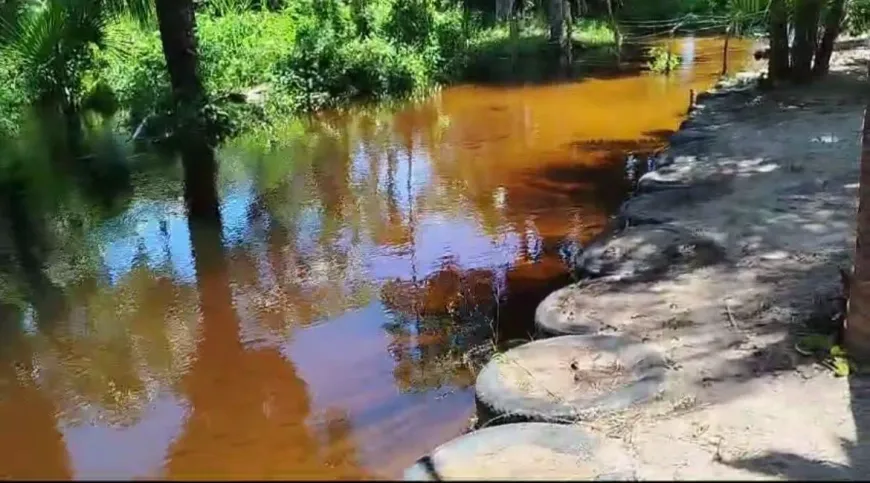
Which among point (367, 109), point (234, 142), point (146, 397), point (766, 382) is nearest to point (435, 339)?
point (146, 397)

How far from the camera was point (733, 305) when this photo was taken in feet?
16.9

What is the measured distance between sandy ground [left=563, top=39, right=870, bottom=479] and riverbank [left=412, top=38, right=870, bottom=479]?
0.4 inches

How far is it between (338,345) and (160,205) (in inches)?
172

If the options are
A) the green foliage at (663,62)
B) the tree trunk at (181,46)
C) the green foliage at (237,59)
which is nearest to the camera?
the tree trunk at (181,46)

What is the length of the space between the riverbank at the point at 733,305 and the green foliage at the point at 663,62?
844cm

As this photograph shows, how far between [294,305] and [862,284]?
3714mm

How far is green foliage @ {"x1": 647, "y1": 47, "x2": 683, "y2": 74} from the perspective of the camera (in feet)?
58.0

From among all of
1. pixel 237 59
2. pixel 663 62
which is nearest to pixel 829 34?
pixel 663 62

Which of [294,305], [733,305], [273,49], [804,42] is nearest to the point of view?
[733,305]

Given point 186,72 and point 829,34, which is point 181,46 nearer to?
point 186,72

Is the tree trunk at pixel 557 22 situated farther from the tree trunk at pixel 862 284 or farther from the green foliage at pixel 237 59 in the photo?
the tree trunk at pixel 862 284

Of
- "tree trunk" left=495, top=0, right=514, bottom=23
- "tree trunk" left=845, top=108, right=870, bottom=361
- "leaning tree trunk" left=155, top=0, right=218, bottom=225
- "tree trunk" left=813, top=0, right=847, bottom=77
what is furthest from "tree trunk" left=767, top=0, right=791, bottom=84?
"tree trunk" left=495, top=0, right=514, bottom=23

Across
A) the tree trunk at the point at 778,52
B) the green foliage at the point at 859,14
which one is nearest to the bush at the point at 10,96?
the tree trunk at the point at 778,52

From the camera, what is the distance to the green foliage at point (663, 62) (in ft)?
58.0
